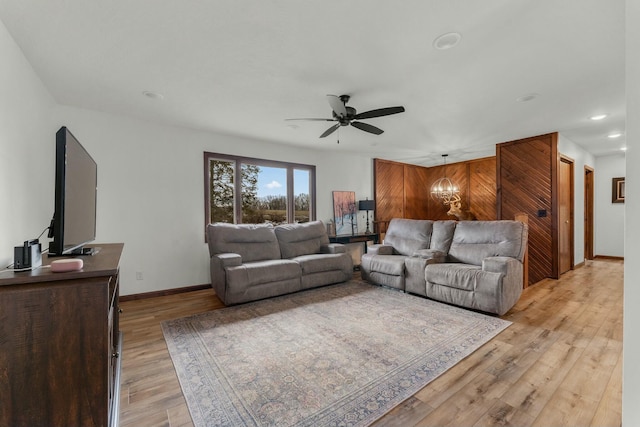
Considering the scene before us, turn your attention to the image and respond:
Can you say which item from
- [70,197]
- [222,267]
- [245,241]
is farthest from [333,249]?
[70,197]

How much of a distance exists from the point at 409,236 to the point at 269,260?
2.27 metres

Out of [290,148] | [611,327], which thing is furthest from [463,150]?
[611,327]

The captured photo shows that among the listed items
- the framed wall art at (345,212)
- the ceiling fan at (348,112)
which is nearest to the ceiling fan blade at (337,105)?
the ceiling fan at (348,112)

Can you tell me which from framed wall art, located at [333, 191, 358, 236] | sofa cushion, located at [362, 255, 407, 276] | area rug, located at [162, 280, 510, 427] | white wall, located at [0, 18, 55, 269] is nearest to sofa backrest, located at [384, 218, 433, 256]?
sofa cushion, located at [362, 255, 407, 276]

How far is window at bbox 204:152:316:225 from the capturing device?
452 cm

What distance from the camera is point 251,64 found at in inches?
96.6

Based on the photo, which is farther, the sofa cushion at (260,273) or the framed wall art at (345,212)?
the framed wall art at (345,212)

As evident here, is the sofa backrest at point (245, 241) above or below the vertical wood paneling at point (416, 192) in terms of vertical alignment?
below

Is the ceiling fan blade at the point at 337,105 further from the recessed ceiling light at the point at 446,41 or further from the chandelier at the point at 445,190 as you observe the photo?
the chandelier at the point at 445,190

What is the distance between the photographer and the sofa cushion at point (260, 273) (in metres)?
3.41

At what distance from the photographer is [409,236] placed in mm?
4516

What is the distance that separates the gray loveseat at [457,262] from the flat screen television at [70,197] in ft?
11.3

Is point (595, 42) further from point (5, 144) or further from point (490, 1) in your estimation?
point (5, 144)

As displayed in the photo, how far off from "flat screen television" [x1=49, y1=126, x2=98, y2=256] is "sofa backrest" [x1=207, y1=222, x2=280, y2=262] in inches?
64.9
